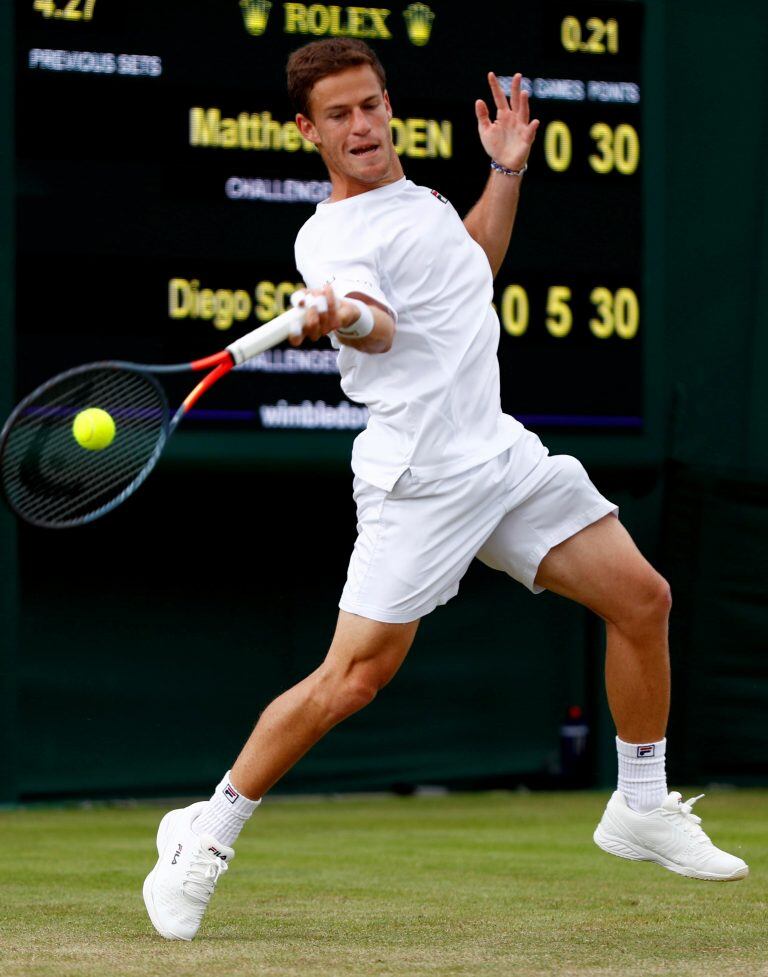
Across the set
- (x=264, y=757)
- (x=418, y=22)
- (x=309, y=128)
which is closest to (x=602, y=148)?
(x=418, y=22)

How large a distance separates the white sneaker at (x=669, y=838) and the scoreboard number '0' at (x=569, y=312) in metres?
4.19

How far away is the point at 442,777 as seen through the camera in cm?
921

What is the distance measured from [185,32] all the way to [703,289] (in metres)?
3.20

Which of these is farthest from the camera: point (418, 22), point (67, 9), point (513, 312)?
point (513, 312)

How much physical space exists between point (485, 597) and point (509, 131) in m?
5.14

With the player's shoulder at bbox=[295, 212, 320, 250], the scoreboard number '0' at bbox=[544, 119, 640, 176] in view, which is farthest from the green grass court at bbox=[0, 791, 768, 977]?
the scoreboard number '0' at bbox=[544, 119, 640, 176]

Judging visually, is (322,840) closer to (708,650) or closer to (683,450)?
(708,650)

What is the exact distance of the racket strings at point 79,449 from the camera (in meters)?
3.76

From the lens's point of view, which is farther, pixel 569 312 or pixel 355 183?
pixel 569 312

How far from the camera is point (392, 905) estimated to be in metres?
4.58

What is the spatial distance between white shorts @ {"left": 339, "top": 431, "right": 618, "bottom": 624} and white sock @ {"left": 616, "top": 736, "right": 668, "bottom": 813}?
424mm

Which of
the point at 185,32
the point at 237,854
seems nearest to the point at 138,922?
the point at 237,854

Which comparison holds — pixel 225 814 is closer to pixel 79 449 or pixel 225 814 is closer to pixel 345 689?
pixel 345 689

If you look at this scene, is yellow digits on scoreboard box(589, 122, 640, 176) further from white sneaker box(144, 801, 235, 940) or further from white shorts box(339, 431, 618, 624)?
white sneaker box(144, 801, 235, 940)
